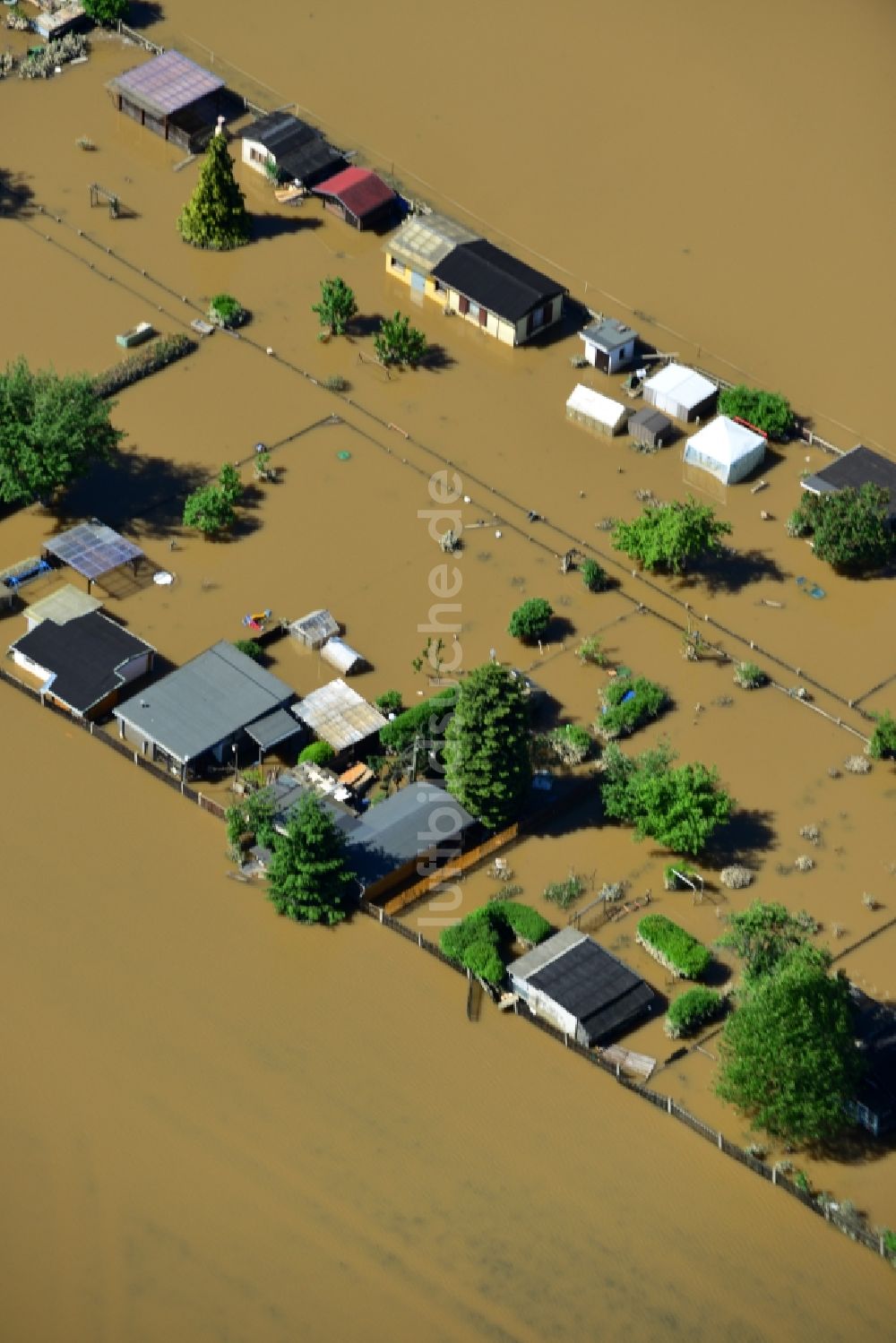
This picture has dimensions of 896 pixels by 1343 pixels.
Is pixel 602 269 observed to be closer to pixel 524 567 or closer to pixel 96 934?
pixel 524 567

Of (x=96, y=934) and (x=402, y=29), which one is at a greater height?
(x=402, y=29)

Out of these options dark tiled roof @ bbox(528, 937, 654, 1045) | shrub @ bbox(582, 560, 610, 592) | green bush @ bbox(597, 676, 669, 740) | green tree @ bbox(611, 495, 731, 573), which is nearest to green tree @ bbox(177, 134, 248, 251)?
green tree @ bbox(611, 495, 731, 573)

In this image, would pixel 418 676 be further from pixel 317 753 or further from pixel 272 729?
pixel 272 729

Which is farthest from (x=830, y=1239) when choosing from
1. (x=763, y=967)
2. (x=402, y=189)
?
(x=402, y=189)

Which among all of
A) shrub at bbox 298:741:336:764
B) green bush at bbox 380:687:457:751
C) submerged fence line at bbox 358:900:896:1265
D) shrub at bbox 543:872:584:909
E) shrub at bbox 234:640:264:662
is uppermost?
green bush at bbox 380:687:457:751

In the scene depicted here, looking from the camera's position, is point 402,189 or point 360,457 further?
point 402,189

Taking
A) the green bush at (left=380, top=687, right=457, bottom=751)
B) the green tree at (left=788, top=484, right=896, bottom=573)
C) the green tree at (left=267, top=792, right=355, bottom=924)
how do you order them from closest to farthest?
the green tree at (left=267, top=792, right=355, bottom=924) < the green bush at (left=380, top=687, right=457, bottom=751) < the green tree at (left=788, top=484, right=896, bottom=573)

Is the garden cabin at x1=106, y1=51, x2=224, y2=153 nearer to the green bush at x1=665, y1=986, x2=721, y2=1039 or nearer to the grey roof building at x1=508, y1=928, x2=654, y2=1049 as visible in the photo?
the grey roof building at x1=508, y1=928, x2=654, y2=1049
